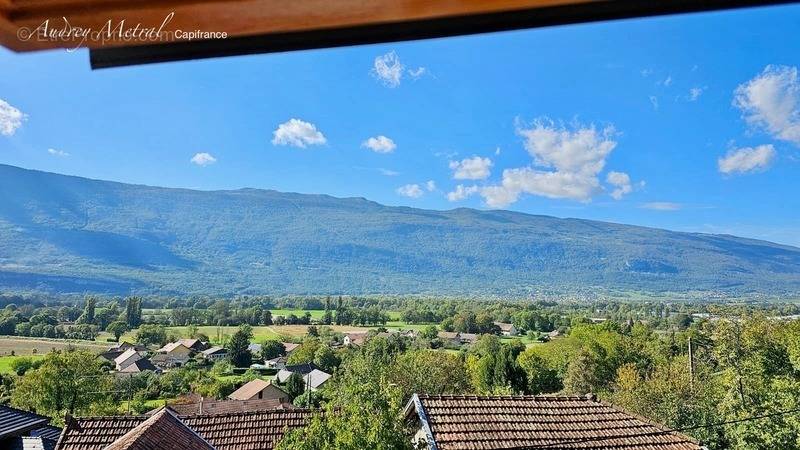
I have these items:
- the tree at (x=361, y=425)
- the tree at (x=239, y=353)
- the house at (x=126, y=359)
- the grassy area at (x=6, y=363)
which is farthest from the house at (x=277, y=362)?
the tree at (x=361, y=425)

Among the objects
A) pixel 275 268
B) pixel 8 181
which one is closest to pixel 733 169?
pixel 275 268

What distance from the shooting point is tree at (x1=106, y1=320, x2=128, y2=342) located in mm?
59681

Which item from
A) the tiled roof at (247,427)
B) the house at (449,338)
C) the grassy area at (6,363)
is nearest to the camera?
the tiled roof at (247,427)

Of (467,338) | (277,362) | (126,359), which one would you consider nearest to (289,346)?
(277,362)

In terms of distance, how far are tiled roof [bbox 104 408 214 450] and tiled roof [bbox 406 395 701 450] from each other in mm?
3629

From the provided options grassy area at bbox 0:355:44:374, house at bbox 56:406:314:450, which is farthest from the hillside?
house at bbox 56:406:314:450

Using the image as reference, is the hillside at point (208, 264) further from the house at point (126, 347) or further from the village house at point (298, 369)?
Answer: the village house at point (298, 369)

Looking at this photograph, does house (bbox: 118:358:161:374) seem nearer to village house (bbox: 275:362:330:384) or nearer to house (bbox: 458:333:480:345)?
village house (bbox: 275:362:330:384)

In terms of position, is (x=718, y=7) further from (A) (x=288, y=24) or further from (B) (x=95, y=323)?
(B) (x=95, y=323)

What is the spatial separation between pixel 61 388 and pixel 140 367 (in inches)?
773

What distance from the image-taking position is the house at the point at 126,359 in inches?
1529

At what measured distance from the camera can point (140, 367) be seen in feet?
125

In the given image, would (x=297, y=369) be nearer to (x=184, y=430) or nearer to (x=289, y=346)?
(x=289, y=346)

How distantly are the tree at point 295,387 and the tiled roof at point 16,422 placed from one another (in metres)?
18.8
